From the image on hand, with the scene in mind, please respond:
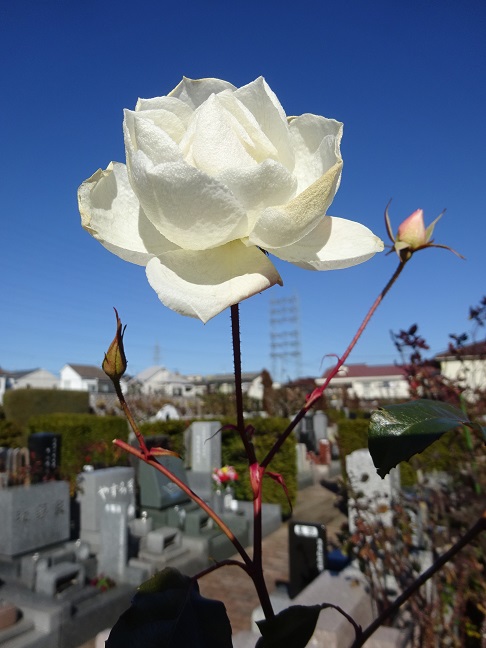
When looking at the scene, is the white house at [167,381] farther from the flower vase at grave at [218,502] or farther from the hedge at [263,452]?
the flower vase at grave at [218,502]

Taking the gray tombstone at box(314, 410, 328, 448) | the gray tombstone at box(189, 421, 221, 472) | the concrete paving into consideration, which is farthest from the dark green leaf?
the gray tombstone at box(314, 410, 328, 448)

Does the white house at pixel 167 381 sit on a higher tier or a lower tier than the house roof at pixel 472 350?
higher

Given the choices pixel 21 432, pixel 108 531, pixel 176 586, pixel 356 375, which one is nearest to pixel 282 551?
pixel 108 531

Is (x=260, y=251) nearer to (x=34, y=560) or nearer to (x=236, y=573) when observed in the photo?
(x=34, y=560)

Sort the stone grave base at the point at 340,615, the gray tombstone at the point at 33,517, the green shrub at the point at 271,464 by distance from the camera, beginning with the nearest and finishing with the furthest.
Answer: the stone grave base at the point at 340,615 < the gray tombstone at the point at 33,517 < the green shrub at the point at 271,464

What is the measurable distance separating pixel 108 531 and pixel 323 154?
7022 mm

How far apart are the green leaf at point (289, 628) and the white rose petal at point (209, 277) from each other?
0.40 metres

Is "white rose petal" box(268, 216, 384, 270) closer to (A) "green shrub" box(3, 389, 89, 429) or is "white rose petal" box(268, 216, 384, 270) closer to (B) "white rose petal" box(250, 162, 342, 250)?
(B) "white rose petal" box(250, 162, 342, 250)

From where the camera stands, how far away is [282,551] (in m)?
8.43

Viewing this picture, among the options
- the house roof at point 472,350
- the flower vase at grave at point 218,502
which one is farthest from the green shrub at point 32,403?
the house roof at point 472,350

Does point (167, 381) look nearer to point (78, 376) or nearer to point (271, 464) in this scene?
point (78, 376)

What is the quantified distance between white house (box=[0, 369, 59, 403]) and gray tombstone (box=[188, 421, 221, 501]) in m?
45.2

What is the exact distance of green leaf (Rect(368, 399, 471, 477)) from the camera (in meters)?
0.56

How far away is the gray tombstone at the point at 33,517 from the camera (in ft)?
21.9
